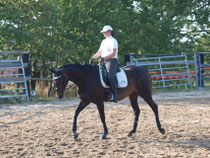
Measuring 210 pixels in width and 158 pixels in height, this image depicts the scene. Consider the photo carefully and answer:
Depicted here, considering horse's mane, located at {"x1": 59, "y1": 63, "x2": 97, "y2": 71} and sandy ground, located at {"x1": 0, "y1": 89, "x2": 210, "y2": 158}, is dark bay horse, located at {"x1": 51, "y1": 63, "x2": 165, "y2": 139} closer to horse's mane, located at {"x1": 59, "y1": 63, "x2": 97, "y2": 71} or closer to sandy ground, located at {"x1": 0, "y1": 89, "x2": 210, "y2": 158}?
horse's mane, located at {"x1": 59, "y1": 63, "x2": 97, "y2": 71}

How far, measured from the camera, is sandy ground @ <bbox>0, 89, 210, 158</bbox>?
209 inches

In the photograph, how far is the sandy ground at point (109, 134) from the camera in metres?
5.30

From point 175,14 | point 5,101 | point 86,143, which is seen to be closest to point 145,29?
point 175,14

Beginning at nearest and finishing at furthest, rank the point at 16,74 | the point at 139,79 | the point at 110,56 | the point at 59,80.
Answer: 1. the point at 59,80
2. the point at 110,56
3. the point at 139,79
4. the point at 16,74

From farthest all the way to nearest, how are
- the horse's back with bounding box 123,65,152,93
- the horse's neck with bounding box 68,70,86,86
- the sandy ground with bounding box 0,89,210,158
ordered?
the horse's back with bounding box 123,65,152,93
the horse's neck with bounding box 68,70,86,86
the sandy ground with bounding box 0,89,210,158

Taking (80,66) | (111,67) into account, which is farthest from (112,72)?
(80,66)

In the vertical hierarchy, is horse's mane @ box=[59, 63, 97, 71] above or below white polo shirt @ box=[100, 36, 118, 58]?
below

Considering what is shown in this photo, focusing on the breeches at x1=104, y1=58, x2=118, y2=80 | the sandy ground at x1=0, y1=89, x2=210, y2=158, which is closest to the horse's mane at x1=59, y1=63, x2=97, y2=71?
the breeches at x1=104, y1=58, x2=118, y2=80

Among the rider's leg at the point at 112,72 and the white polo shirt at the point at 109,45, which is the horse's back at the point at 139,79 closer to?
the rider's leg at the point at 112,72

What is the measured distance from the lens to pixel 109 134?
677 cm

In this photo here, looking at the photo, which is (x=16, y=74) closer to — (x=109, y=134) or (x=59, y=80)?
(x=59, y=80)

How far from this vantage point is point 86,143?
5.99m

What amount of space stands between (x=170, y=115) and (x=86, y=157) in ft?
15.5

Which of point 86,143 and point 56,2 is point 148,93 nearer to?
point 86,143
